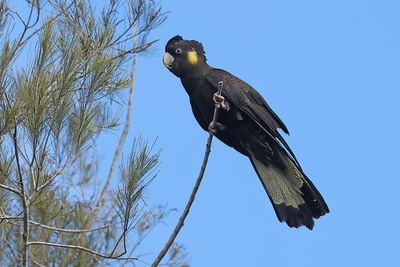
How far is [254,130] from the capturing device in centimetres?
313

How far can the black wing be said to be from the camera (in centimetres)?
305

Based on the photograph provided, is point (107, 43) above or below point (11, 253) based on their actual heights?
above

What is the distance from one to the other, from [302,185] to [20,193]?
1133mm

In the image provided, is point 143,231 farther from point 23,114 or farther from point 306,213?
point 23,114

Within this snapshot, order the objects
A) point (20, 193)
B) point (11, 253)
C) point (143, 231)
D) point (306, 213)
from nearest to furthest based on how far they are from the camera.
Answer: point (20, 193), point (306, 213), point (11, 253), point (143, 231)

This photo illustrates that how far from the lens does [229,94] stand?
3.07 m

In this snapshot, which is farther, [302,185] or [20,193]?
[302,185]

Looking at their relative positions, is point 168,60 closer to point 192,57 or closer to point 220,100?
point 192,57

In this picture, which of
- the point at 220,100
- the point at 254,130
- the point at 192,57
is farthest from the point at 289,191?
the point at 192,57

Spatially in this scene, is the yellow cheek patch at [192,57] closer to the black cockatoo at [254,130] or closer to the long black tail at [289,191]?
the black cockatoo at [254,130]

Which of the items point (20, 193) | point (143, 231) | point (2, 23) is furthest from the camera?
point (143, 231)

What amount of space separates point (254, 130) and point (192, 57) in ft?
1.31

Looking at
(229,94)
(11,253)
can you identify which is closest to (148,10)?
(229,94)

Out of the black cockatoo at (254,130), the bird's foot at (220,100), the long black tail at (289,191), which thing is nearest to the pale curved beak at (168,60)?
the black cockatoo at (254,130)
